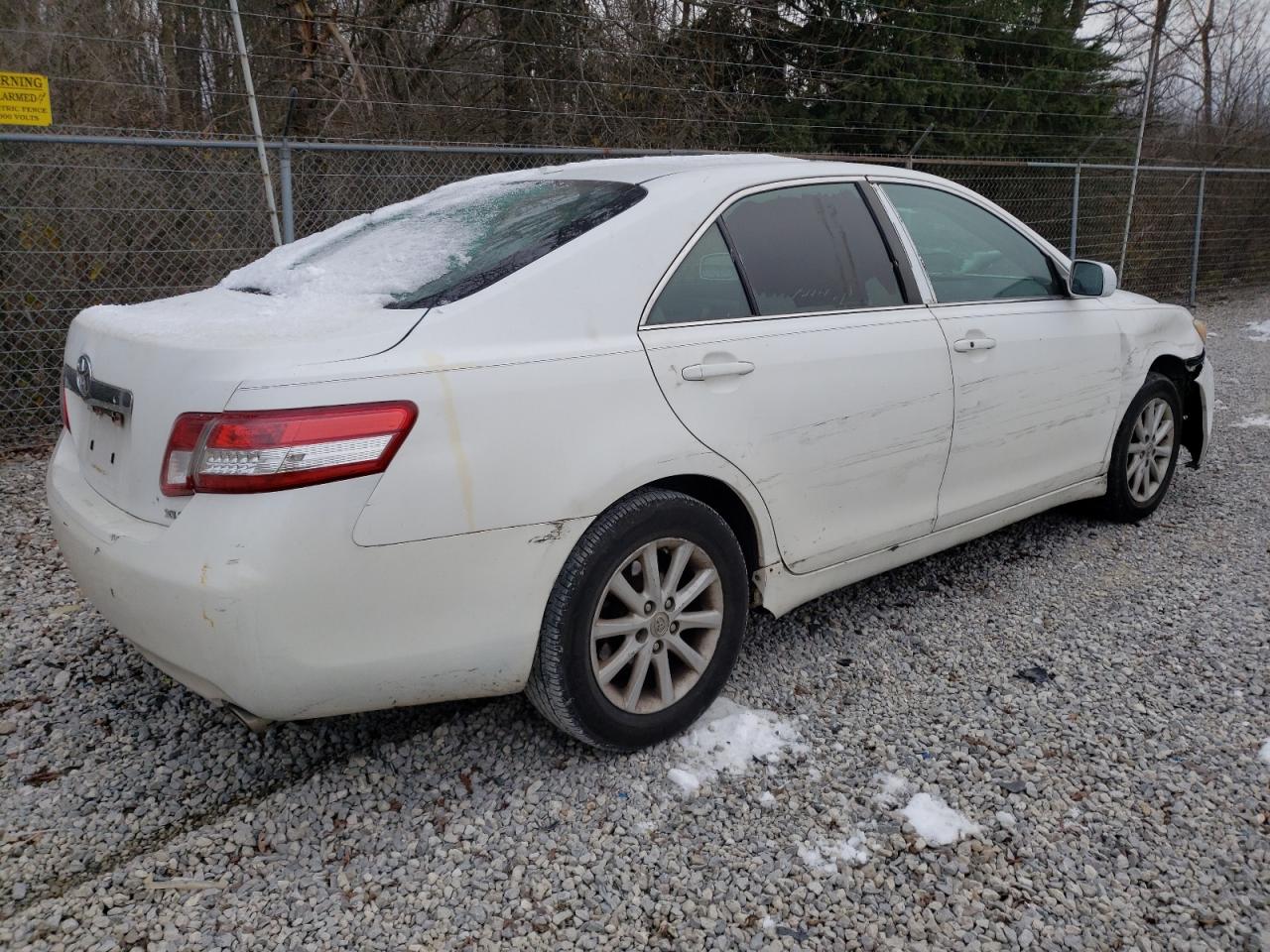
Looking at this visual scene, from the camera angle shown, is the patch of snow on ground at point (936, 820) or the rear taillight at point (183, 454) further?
the patch of snow on ground at point (936, 820)

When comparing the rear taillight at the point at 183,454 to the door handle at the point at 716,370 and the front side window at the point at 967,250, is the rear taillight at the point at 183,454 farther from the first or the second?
the front side window at the point at 967,250

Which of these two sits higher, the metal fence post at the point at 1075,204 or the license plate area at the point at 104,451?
the metal fence post at the point at 1075,204

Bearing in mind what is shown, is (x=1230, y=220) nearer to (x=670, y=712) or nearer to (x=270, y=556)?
(x=670, y=712)

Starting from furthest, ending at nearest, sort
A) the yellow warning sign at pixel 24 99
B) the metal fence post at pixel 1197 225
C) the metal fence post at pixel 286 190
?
the metal fence post at pixel 1197 225, the metal fence post at pixel 286 190, the yellow warning sign at pixel 24 99

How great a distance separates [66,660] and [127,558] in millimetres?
1381

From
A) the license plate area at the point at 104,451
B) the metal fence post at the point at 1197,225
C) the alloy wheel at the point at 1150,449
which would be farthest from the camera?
the metal fence post at the point at 1197,225

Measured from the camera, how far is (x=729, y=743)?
2977mm

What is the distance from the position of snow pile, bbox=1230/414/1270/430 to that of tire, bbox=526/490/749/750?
5.44 m

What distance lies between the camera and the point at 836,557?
3332mm

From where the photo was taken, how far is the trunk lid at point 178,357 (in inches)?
91.0

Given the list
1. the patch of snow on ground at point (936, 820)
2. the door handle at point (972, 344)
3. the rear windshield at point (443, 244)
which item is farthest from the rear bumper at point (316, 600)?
the door handle at point (972, 344)

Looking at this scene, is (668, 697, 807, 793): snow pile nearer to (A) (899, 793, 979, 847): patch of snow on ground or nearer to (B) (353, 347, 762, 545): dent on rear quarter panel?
(A) (899, 793, 979, 847): patch of snow on ground

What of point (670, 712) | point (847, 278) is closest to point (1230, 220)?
point (847, 278)

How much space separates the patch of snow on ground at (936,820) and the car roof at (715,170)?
6.04ft
